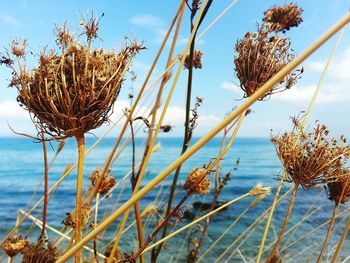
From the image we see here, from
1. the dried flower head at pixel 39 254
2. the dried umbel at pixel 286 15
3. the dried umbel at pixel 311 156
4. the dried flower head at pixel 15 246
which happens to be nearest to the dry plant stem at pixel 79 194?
the dried flower head at pixel 39 254

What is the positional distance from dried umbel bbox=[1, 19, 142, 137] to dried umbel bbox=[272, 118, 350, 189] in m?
0.93

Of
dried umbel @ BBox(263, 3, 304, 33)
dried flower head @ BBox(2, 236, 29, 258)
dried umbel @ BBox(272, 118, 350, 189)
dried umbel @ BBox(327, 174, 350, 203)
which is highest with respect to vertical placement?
dried umbel @ BBox(263, 3, 304, 33)

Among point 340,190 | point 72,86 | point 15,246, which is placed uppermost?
point 72,86

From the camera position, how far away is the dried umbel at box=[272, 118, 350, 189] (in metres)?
1.75

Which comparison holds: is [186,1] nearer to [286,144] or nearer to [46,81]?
[46,81]

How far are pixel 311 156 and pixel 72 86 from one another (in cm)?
113

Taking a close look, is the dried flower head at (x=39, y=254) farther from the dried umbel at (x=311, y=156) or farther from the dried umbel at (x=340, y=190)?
the dried umbel at (x=340, y=190)

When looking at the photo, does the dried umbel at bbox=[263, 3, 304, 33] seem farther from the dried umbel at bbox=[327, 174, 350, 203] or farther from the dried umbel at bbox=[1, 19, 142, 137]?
the dried umbel at bbox=[1, 19, 142, 137]

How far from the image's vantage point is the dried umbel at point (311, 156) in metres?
1.75

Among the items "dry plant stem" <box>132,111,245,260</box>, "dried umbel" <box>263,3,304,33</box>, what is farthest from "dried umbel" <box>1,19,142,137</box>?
"dried umbel" <box>263,3,304,33</box>

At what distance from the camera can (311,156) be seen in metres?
1.73

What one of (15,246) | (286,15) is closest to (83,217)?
(15,246)

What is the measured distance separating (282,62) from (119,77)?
2.75ft

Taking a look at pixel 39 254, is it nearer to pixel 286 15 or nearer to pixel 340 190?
pixel 340 190
